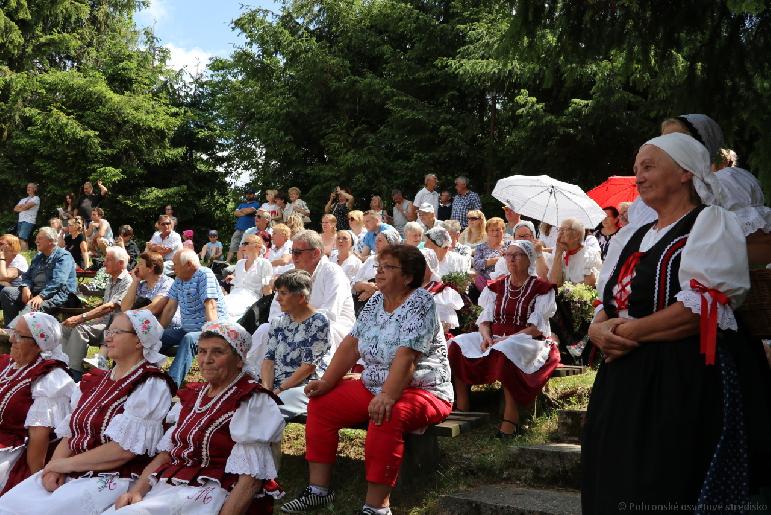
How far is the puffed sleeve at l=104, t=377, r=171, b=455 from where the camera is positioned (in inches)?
151

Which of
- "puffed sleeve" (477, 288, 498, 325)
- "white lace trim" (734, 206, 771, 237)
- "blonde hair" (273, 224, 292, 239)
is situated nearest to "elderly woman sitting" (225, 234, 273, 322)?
"blonde hair" (273, 224, 292, 239)

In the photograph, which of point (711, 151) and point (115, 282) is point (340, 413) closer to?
point (711, 151)

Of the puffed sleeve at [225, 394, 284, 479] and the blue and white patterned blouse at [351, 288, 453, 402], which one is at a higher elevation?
the blue and white patterned blouse at [351, 288, 453, 402]

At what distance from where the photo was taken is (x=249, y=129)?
18.8 m

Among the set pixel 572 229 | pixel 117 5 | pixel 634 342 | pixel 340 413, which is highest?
pixel 117 5

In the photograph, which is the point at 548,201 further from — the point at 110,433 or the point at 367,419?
the point at 110,433

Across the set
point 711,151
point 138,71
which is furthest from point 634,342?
point 138,71

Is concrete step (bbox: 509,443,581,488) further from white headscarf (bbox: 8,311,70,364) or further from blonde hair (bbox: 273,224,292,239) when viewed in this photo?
blonde hair (bbox: 273,224,292,239)

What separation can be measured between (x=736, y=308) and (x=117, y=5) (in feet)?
86.0

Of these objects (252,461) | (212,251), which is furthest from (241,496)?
(212,251)

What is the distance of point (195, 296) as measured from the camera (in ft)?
22.2

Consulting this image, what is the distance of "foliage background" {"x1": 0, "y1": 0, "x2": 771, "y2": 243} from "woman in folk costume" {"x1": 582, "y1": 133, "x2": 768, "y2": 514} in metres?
1.42

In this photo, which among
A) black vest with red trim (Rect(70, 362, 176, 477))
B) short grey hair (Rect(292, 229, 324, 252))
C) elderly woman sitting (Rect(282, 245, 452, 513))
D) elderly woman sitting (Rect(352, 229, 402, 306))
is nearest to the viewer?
black vest with red trim (Rect(70, 362, 176, 477))

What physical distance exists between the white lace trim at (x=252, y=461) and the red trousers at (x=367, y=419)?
71 cm
